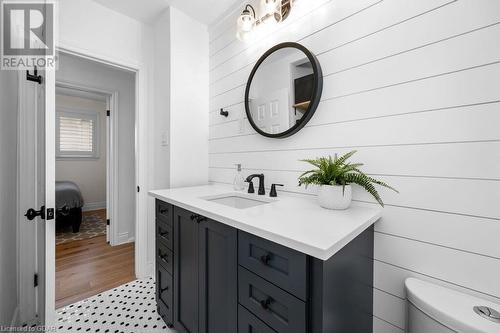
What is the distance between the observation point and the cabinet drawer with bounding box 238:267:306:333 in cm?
70

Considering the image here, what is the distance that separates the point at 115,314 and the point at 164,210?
3.16ft

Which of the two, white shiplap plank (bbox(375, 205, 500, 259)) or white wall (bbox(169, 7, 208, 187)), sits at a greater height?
white wall (bbox(169, 7, 208, 187))

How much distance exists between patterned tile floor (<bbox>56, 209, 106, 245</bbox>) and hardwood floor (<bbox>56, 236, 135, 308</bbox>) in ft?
0.71

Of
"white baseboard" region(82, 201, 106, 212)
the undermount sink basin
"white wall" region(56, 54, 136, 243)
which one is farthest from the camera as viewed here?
"white baseboard" region(82, 201, 106, 212)

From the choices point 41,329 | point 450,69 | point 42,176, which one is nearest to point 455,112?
point 450,69

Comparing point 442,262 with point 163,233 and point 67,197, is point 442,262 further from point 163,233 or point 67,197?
point 67,197

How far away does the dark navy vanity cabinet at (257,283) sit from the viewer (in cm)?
69

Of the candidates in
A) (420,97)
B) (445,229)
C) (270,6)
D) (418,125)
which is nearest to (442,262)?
(445,229)

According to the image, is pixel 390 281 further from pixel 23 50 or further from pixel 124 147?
pixel 124 147

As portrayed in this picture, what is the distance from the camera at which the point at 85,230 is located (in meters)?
3.54

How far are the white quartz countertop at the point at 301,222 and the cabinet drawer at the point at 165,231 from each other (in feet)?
0.90

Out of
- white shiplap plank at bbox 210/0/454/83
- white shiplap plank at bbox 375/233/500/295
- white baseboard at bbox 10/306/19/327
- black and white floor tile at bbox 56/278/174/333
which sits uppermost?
white shiplap plank at bbox 210/0/454/83

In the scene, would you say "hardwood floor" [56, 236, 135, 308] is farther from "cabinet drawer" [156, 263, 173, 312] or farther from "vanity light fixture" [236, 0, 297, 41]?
"vanity light fixture" [236, 0, 297, 41]

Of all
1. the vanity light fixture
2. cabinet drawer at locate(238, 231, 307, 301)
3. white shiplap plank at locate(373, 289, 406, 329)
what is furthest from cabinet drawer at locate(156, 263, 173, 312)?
the vanity light fixture
